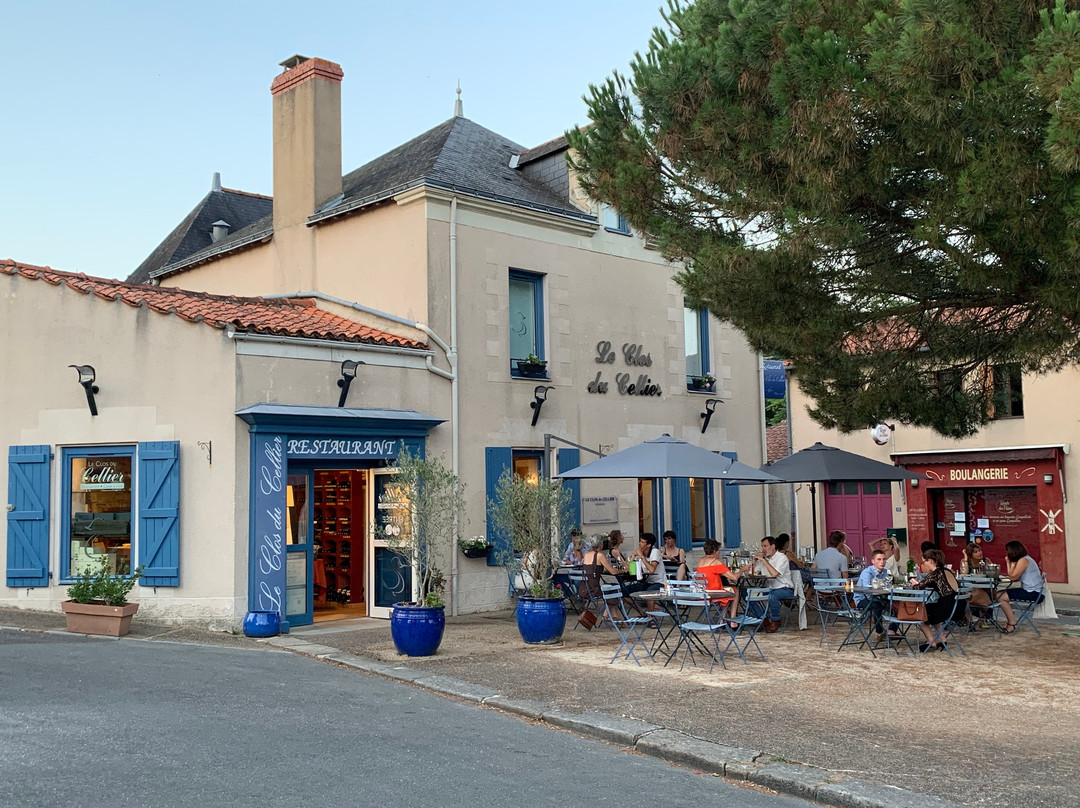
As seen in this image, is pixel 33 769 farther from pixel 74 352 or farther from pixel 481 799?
pixel 74 352

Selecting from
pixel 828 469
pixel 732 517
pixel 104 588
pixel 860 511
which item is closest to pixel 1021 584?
pixel 828 469

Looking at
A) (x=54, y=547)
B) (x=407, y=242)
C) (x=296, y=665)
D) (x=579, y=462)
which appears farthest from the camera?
(x=579, y=462)

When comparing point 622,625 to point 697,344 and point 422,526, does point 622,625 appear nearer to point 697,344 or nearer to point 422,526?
point 422,526

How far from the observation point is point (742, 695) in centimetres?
806

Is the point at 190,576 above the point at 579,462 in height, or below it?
below

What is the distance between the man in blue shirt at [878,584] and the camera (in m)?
10.6

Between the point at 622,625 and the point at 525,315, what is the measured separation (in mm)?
4964

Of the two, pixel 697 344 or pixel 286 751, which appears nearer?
pixel 286 751

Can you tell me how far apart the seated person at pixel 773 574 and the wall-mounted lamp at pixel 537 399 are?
3952 mm

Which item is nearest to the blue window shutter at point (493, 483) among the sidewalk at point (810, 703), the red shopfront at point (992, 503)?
the sidewalk at point (810, 703)

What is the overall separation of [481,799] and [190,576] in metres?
7.38

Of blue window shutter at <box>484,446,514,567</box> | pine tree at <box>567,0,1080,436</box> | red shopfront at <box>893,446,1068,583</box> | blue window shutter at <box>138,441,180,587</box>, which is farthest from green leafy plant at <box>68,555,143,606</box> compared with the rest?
red shopfront at <box>893,446,1068,583</box>

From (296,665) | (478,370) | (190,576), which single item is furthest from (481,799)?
(478,370)

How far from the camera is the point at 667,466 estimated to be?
11547 millimetres
